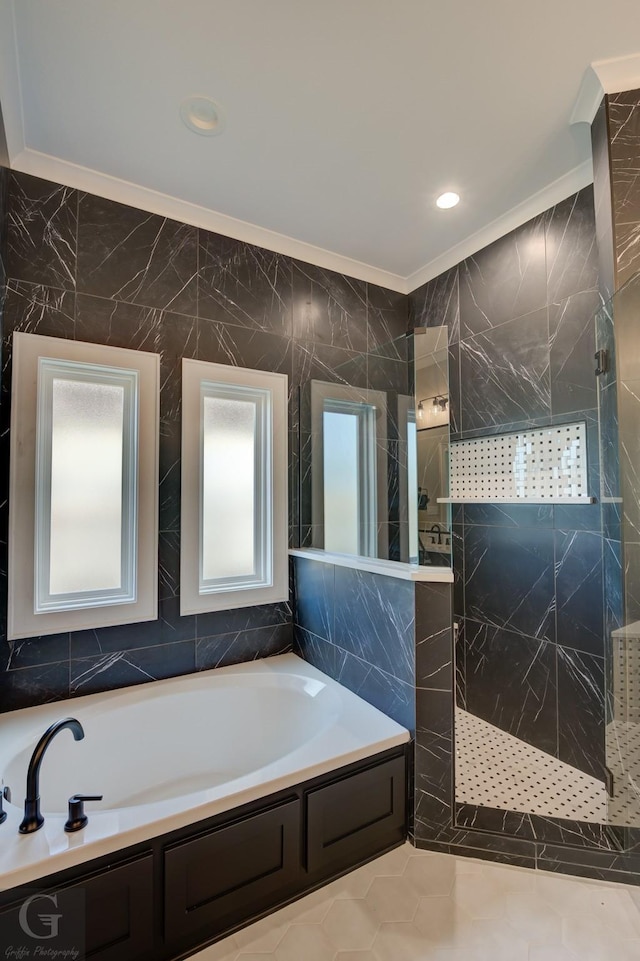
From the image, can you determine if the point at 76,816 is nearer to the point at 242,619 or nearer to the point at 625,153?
the point at 242,619

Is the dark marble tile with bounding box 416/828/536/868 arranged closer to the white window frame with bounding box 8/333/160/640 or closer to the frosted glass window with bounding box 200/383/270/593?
the frosted glass window with bounding box 200/383/270/593

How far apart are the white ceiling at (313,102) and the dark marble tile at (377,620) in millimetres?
1974

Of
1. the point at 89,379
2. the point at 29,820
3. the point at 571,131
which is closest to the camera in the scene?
the point at 29,820

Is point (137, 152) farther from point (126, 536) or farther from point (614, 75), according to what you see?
point (614, 75)

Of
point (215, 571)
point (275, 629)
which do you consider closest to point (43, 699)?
point (215, 571)

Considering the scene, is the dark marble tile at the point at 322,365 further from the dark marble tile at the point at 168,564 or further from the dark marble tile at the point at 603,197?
the dark marble tile at the point at 603,197

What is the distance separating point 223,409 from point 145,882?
2007 mm

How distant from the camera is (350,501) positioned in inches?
94.7

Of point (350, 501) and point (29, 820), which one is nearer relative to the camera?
point (29, 820)

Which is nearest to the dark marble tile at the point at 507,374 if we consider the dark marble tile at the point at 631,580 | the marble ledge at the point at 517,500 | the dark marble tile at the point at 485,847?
the marble ledge at the point at 517,500

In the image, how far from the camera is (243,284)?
243cm

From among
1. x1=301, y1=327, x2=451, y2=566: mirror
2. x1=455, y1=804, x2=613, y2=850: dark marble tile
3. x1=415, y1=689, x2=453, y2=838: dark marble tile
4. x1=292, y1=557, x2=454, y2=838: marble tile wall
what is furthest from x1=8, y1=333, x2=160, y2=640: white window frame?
A: x1=455, y1=804, x2=613, y2=850: dark marble tile

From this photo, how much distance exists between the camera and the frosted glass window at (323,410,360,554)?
2.36 m

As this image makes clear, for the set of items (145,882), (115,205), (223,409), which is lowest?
(145,882)
